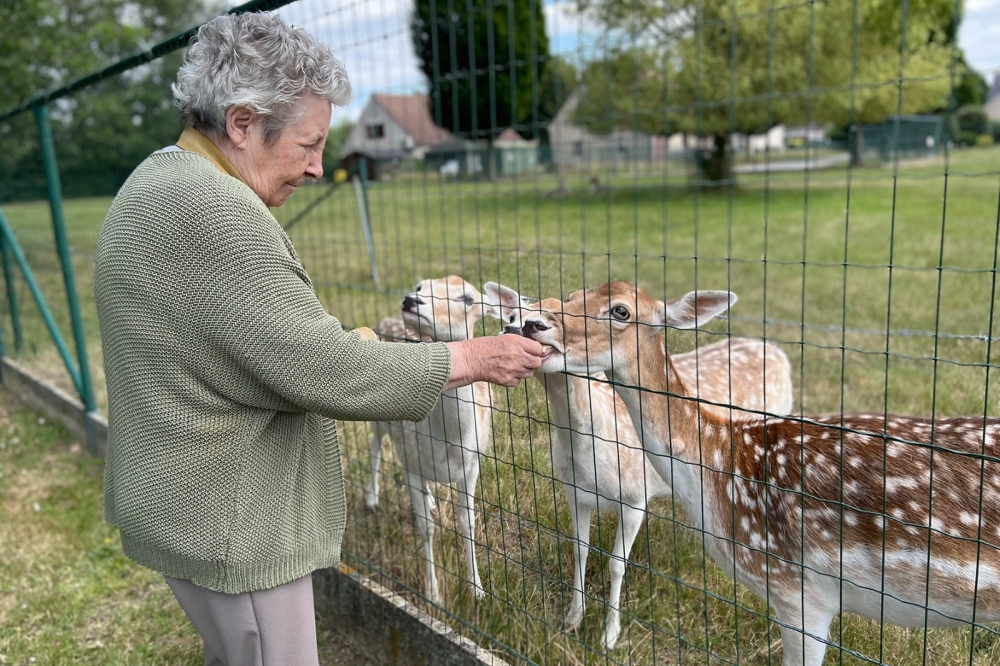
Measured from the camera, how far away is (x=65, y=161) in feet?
27.9

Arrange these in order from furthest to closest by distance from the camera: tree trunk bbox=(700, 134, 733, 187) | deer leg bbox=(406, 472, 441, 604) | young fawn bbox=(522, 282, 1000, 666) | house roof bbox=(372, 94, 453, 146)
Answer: tree trunk bbox=(700, 134, 733, 187)
house roof bbox=(372, 94, 453, 146)
deer leg bbox=(406, 472, 441, 604)
young fawn bbox=(522, 282, 1000, 666)

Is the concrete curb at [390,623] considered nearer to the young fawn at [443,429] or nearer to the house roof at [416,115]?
the young fawn at [443,429]

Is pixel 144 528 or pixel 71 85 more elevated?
pixel 71 85

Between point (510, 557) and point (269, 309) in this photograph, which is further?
point (510, 557)

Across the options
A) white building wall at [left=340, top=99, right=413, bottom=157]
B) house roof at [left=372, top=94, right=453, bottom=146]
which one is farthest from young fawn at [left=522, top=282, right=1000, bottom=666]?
house roof at [left=372, top=94, right=453, bottom=146]

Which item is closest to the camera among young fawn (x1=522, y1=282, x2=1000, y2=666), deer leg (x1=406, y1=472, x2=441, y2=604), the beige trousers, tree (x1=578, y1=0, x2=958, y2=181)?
the beige trousers

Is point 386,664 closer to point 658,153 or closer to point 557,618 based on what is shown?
point 557,618

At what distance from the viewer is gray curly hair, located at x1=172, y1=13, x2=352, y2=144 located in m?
1.93

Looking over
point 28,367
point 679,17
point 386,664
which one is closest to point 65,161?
point 28,367

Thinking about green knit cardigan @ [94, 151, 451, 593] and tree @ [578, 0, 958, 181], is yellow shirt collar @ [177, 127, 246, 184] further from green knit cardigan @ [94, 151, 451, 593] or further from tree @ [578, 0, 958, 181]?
tree @ [578, 0, 958, 181]

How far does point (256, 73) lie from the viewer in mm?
1933

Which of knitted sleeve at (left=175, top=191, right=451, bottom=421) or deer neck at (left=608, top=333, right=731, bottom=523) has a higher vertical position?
knitted sleeve at (left=175, top=191, right=451, bottom=421)

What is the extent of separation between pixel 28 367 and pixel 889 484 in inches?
316

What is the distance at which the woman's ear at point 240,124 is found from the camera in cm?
196
